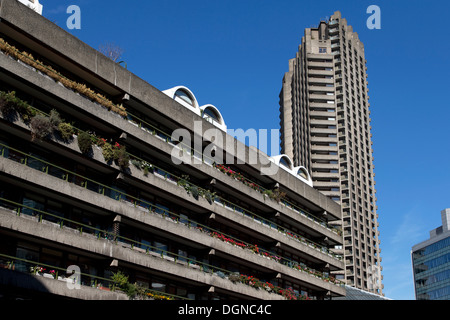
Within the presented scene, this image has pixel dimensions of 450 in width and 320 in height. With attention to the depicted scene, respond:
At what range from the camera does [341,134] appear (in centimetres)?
12131

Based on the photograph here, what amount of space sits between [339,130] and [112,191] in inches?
3696

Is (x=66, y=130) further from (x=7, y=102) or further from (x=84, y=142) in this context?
(x=7, y=102)

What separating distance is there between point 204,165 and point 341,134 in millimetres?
85650

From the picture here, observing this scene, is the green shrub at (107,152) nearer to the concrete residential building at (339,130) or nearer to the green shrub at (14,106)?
the green shrub at (14,106)

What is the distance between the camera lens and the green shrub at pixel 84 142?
30.9 m

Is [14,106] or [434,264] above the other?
[434,264]

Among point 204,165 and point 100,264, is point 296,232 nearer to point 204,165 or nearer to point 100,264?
point 204,165

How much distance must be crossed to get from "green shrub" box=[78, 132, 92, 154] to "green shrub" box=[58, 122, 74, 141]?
22.7 inches

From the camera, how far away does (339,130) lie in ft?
400

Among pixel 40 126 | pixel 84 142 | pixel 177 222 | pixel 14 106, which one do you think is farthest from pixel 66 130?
pixel 177 222

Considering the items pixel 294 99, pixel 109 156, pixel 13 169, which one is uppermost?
pixel 294 99

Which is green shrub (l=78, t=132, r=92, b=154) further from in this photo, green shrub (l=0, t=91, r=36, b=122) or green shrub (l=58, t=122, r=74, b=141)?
green shrub (l=0, t=91, r=36, b=122)
